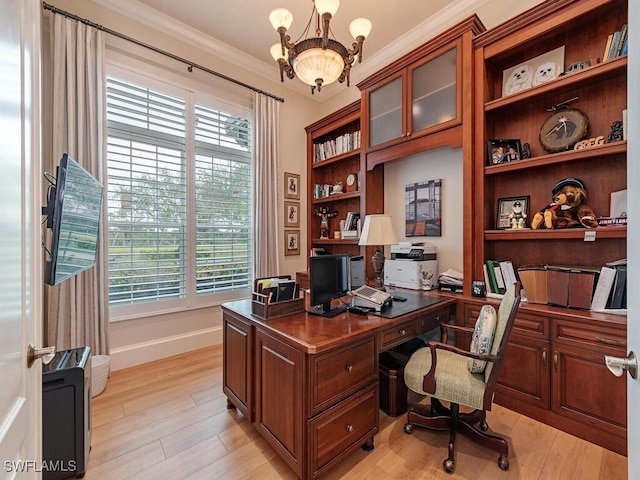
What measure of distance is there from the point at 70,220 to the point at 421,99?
2913mm

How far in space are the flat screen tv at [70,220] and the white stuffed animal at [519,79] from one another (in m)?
3.14

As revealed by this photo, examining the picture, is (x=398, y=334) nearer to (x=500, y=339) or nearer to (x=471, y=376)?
(x=471, y=376)

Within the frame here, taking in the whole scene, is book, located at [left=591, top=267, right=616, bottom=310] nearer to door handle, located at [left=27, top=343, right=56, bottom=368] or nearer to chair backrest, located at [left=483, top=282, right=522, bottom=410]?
chair backrest, located at [left=483, top=282, right=522, bottom=410]

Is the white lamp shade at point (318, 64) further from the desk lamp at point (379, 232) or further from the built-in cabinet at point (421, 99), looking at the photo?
the desk lamp at point (379, 232)

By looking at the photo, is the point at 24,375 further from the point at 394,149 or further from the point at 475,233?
the point at 394,149

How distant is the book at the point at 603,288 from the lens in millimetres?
1847

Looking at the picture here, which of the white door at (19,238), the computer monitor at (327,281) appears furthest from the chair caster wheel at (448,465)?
the white door at (19,238)

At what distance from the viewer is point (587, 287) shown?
193 cm

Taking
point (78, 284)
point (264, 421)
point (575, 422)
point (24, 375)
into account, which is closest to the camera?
point (24, 375)

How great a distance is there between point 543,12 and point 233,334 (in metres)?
3.18

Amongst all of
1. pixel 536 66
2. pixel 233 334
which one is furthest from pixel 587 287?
pixel 233 334

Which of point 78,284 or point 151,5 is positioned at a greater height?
point 151,5

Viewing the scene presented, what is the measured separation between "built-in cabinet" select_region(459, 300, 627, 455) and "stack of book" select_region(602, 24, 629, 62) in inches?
65.8
